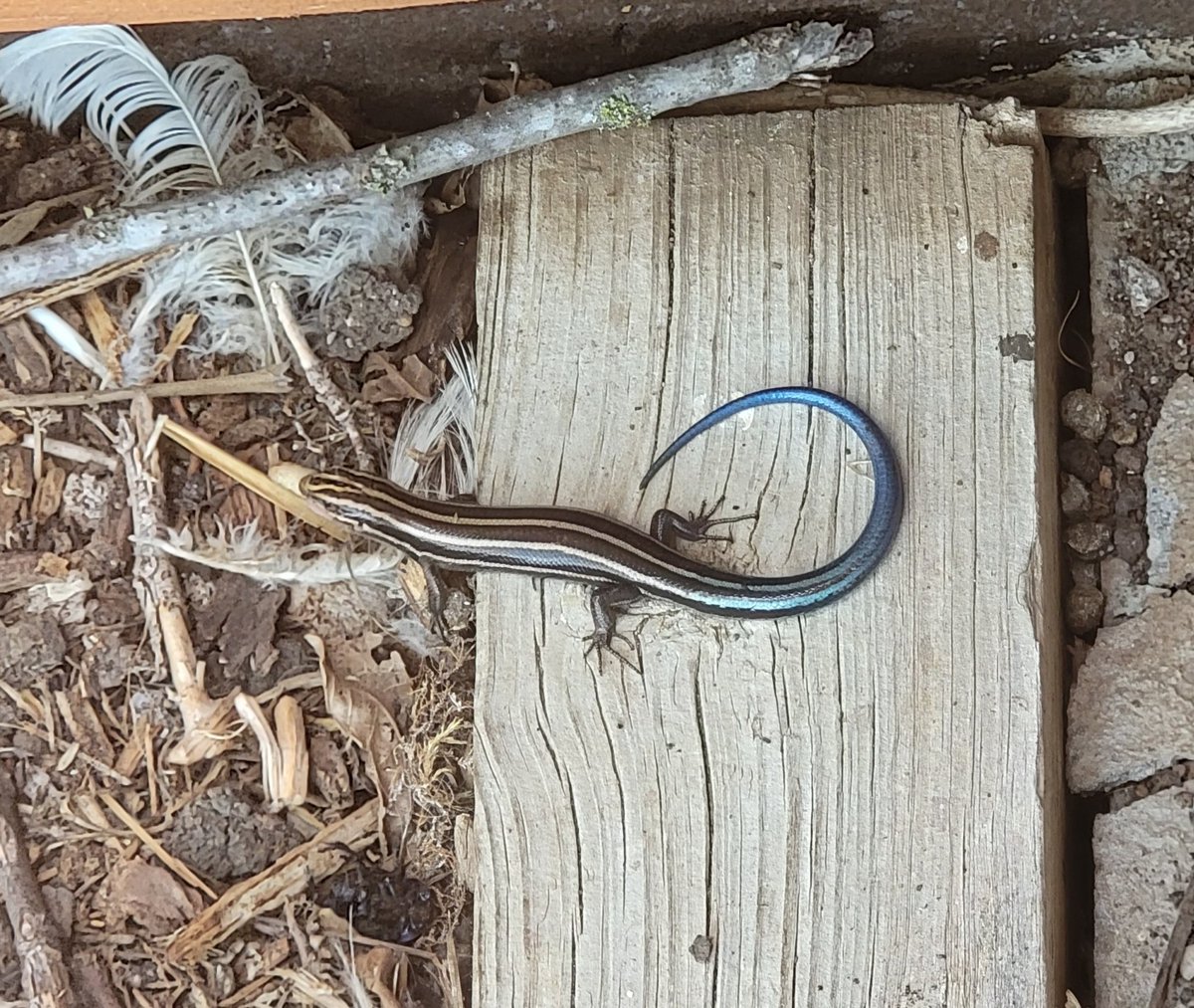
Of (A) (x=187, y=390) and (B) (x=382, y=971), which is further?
(A) (x=187, y=390)

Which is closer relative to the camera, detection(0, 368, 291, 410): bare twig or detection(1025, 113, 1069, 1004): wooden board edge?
detection(1025, 113, 1069, 1004): wooden board edge

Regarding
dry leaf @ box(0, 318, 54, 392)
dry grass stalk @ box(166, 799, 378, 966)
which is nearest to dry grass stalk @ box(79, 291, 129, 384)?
dry leaf @ box(0, 318, 54, 392)

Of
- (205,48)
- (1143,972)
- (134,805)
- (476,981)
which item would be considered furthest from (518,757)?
(205,48)

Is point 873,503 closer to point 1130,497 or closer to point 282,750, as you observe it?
point 1130,497

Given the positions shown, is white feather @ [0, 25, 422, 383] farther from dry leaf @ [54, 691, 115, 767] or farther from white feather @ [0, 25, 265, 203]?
dry leaf @ [54, 691, 115, 767]

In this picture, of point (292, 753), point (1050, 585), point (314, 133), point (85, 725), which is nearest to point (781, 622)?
point (1050, 585)

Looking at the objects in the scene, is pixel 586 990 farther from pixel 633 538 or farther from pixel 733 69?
pixel 733 69

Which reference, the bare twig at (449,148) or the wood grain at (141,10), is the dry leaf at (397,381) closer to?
the bare twig at (449,148)
